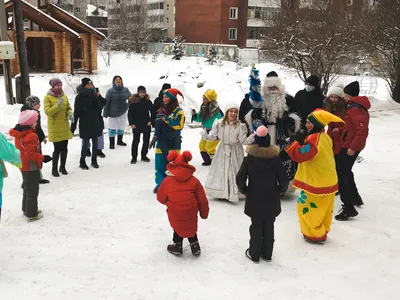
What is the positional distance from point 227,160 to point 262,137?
2123 mm

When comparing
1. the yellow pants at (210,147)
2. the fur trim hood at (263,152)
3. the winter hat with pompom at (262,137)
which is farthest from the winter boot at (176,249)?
the yellow pants at (210,147)

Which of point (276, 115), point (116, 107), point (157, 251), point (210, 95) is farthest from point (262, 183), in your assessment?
point (116, 107)

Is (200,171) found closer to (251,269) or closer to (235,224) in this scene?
(235,224)

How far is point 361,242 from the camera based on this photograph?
5.26 m

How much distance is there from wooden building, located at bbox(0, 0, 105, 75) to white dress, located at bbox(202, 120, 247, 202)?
50.7ft

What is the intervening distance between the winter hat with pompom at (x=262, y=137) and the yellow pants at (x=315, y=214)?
108cm

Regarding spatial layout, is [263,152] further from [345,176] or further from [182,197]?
[345,176]

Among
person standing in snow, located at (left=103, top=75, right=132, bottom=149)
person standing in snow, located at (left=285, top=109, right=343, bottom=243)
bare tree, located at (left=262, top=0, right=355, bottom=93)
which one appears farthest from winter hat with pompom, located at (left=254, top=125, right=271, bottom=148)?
bare tree, located at (left=262, top=0, right=355, bottom=93)

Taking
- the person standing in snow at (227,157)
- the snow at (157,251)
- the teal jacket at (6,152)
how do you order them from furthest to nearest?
the person standing in snow at (227,157) → the teal jacket at (6,152) → the snow at (157,251)

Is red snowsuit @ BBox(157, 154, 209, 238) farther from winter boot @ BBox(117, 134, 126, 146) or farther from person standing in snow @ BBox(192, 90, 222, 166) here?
winter boot @ BBox(117, 134, 126, 146)

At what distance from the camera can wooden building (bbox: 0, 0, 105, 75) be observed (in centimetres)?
1978

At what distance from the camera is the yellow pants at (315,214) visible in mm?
4969

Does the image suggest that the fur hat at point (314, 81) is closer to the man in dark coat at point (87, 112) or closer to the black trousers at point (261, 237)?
the black trousers at point (261, 237)

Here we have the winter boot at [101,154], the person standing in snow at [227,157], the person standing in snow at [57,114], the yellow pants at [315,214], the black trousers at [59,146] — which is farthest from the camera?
the winter boot at [101,154]
